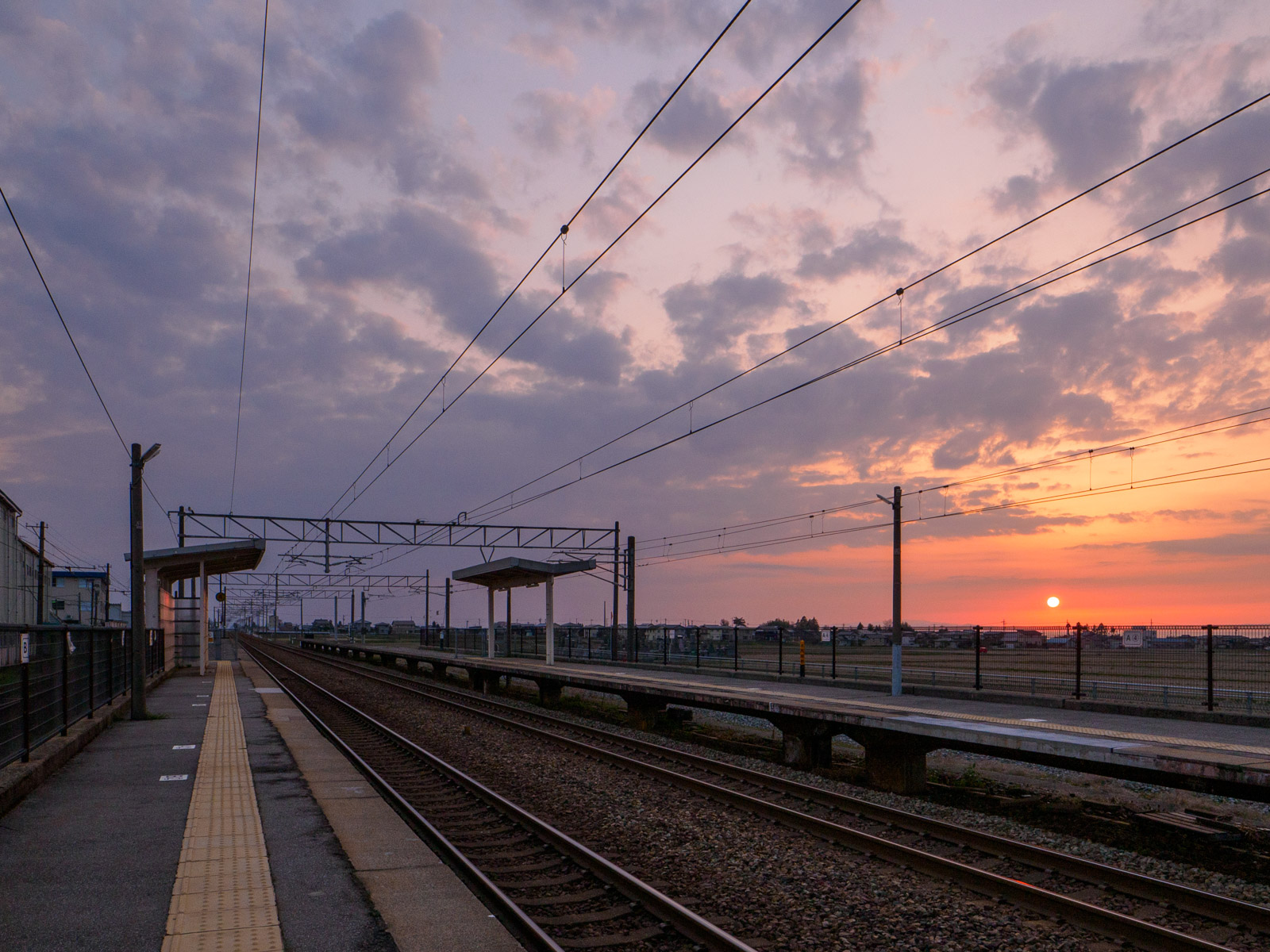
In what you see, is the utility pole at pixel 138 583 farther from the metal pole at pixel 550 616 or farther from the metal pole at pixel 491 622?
the metal pole at pixel 491 622

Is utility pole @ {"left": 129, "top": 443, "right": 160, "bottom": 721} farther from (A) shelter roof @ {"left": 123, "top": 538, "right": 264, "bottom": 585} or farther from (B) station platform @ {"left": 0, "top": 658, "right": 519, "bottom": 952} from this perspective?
(A) shelter roof @ {"left": 123, "top": 538, "right": 264, "bottom": 585}

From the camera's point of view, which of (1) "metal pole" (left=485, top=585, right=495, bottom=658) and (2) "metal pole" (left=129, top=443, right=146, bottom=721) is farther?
(1) "metal pole" (left=485, top=585, right=495, bottom=658)

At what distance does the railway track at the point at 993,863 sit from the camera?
6844 mm

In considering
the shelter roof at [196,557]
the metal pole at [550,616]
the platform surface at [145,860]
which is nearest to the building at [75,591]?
the shelter roof at [196,557]

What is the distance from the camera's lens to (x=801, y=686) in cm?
2534

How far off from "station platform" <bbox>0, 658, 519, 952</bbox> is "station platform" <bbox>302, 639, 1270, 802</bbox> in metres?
6.53

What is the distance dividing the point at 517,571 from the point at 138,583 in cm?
1551

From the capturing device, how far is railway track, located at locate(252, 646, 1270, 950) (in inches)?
269

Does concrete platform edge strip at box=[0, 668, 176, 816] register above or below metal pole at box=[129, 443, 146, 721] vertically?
below

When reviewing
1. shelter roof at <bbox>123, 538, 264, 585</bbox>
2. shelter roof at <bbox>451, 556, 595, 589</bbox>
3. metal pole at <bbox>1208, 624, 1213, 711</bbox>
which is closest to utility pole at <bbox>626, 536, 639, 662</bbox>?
shelter roof at <bbox>451, 556, 595, 589</bbox>

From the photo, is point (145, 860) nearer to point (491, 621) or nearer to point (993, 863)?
point (993, 863)

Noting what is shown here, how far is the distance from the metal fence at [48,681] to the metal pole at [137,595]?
1.95ft

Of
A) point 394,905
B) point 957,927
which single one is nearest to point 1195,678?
point 957,927

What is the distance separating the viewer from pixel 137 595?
18.4m
